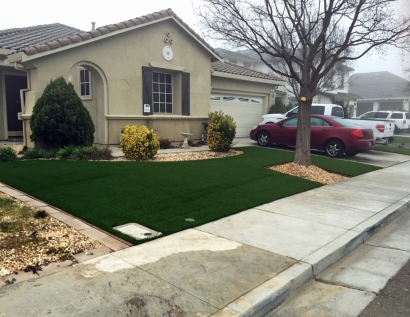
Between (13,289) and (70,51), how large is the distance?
30.3 feet

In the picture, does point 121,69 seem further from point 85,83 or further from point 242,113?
point 242,113

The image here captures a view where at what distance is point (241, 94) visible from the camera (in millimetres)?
17938

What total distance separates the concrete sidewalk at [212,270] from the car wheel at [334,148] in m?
6.84

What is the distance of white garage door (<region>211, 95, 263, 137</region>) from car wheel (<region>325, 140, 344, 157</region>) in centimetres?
550

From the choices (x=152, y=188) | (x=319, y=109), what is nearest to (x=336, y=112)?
(x=319, y=109)

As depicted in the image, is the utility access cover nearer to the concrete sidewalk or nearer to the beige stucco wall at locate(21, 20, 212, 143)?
the concrete sidewalk

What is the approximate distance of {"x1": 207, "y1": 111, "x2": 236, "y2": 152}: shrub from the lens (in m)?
11.6

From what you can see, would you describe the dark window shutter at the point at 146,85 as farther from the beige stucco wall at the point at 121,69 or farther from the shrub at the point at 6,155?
the shrub at the point at 6,155

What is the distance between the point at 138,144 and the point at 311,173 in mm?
4635

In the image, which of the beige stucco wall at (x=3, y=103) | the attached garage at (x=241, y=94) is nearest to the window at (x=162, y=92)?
the attached garage at (x=241, y=94)

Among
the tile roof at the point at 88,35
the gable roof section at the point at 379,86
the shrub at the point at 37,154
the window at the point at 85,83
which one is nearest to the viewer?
the shrub at the point at 37,154

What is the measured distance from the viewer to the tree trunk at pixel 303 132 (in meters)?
9.82

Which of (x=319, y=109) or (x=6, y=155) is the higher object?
(x=319, y=109)

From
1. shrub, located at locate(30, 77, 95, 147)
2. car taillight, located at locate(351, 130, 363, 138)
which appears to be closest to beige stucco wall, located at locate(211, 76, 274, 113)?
car taillight, located at locate(351, 130, 363, 138)
